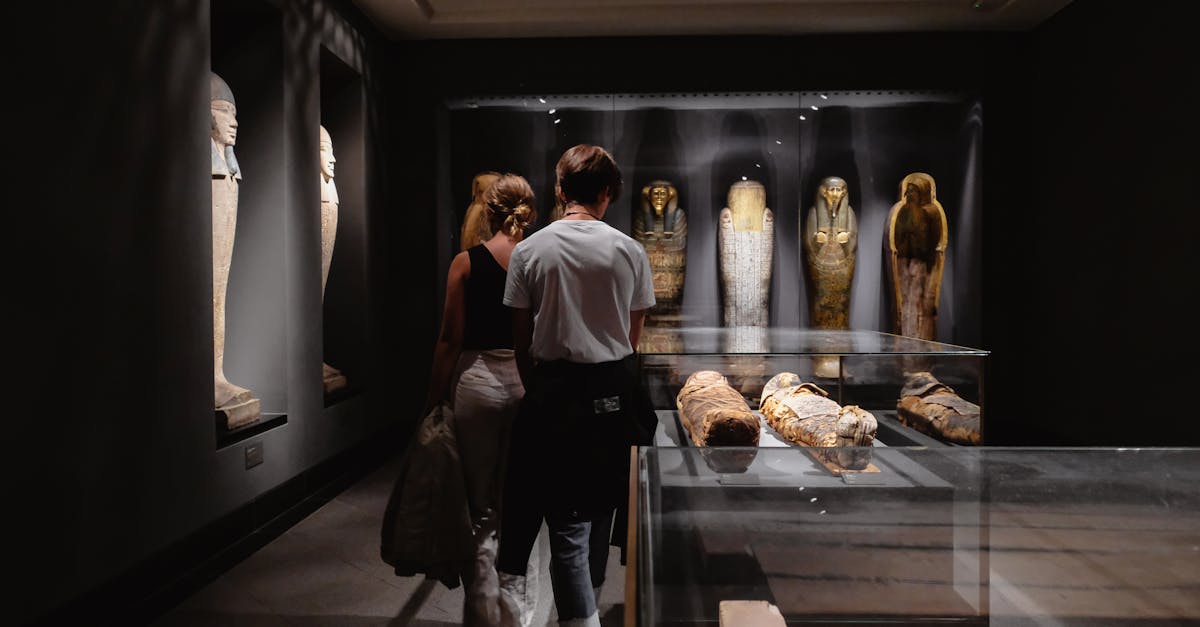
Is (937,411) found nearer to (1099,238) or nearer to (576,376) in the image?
(576,376)

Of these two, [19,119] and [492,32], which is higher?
[492,32]

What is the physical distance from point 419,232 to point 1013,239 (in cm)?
390

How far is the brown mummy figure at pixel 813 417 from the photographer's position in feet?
5.60

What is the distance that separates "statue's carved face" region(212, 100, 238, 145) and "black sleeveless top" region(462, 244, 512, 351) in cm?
169

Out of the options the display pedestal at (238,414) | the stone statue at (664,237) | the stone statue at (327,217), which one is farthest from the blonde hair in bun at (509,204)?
the stone statue at (664,237)

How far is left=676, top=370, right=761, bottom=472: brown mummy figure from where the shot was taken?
64.6 inches

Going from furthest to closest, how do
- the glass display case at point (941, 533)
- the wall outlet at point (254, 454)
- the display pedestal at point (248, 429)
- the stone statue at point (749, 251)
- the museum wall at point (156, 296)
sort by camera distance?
the stone statue at point (749, 251), the wall outlet at point (254, 454), the display pedestal at point (248, 429), the museum wall at point (156, 296), the glass display case at point (941, 533)

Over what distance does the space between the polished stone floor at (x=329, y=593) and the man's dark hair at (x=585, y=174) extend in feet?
4.44

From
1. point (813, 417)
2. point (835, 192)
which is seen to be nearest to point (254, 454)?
point (813, 417)

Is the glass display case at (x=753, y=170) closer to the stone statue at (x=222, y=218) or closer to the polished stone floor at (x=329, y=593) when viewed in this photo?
the stone statue at (x=222, y=218)

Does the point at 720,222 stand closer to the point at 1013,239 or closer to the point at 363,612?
the point at 1013,239

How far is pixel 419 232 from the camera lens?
16.7 feet

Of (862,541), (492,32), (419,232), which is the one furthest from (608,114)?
(862,541)

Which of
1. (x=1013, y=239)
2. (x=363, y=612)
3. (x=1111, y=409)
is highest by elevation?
(x=1013, y=239)
